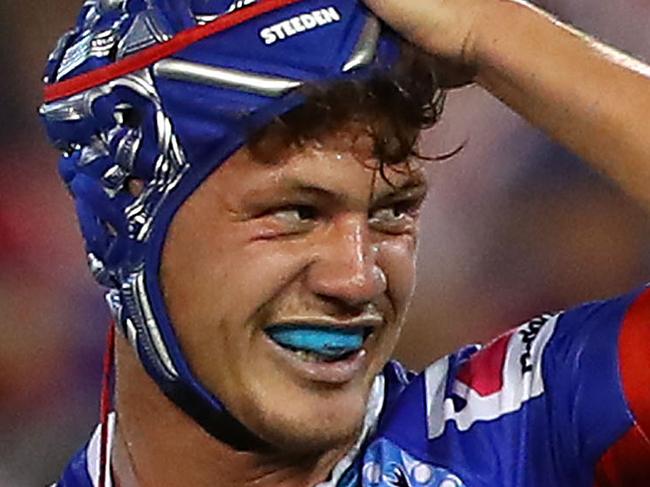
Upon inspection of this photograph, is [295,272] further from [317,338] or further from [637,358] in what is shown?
[637,358]

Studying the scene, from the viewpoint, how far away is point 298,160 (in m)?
1.20

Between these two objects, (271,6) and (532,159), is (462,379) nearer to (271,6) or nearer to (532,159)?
(271,6)

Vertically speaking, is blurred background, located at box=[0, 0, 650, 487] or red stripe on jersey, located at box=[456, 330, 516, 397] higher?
red stripe on jersey, located at box=[456, 330, 516, 397]

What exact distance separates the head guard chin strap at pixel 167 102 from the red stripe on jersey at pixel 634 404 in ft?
0.88

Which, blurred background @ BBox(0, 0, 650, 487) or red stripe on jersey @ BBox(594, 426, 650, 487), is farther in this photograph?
blurred background @ BBox(0, 0, 650, 487)

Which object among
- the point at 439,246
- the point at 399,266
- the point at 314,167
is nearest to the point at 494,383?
the point at 399,266

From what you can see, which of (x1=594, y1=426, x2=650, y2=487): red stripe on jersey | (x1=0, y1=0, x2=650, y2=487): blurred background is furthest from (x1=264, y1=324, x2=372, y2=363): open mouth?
Answer: (x1=0, y1=0, x2=650, y2=487): blurred background

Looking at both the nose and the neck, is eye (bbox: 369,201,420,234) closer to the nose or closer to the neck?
the nose

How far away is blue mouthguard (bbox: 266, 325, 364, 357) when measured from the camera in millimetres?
1213

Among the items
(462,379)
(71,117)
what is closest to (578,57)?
(462,379)

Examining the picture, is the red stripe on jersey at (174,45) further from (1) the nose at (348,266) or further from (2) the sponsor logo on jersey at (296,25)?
(1) the nose at (348,266)

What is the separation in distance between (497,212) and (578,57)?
1.13 meters

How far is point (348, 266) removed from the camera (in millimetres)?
1191

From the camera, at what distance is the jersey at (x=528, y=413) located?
120 centimetres
